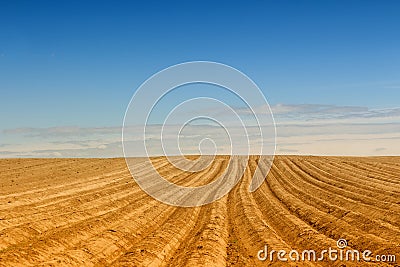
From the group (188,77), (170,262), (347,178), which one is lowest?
(170,262)

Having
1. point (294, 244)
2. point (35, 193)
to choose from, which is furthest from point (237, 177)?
point (294, 244)

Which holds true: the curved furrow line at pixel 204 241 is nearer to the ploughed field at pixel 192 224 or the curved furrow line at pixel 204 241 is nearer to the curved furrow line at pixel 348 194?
the ploughed field at pixel 192 224

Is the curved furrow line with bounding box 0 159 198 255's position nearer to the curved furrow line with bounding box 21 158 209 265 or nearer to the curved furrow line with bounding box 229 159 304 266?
the curved furrow line with bounding box 21 158 209 265

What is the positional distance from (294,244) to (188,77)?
8203 mm

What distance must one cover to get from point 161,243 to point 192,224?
12.7 feet

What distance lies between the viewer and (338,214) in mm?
17547

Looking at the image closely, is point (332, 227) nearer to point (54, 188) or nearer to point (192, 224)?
point (192, 224)

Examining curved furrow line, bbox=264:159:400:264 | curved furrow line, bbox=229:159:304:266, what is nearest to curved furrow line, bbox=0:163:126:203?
curved furrow line, bbox=229:159:304:266

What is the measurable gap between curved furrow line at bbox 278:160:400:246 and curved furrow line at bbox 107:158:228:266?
177 inches

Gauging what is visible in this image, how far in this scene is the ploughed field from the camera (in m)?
11.9

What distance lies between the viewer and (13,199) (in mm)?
22297

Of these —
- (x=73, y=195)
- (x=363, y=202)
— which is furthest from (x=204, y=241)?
(x=73, y=195)

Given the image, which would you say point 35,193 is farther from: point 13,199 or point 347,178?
point 347,178

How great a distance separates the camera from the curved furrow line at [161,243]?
38.1 feet
